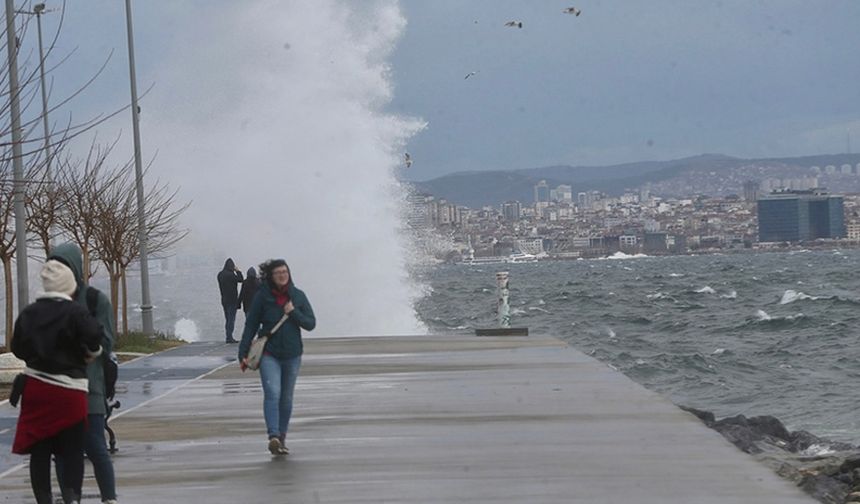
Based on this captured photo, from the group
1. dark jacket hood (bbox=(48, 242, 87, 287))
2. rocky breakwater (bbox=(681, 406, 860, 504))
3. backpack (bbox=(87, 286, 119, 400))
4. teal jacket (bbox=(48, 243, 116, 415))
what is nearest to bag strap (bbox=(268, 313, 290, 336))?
backpack (bbox=(87, 286, 119, 400))

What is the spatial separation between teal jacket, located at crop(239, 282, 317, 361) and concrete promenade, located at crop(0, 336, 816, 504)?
832mm

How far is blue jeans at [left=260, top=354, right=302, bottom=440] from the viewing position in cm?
1329

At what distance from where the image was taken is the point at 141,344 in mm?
30641

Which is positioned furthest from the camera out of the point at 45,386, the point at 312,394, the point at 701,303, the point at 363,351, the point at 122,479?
the point at 701,303

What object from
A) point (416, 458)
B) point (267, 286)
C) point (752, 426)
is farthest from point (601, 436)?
point (752, 426)

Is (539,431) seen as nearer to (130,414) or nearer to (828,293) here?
(130,414)

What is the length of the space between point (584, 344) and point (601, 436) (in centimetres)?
3607

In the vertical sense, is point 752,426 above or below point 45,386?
below

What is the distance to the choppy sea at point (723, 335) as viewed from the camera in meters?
33.8

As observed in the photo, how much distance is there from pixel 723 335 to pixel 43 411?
150 ft

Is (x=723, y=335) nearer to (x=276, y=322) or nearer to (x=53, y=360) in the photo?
(x=276, y=322)

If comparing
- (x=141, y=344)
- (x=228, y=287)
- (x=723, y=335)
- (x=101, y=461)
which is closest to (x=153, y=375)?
(x=141, y=344)

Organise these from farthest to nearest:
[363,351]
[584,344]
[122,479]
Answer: [584,344] < [363,351] < [122,479]

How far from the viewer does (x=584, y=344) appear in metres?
49.5
